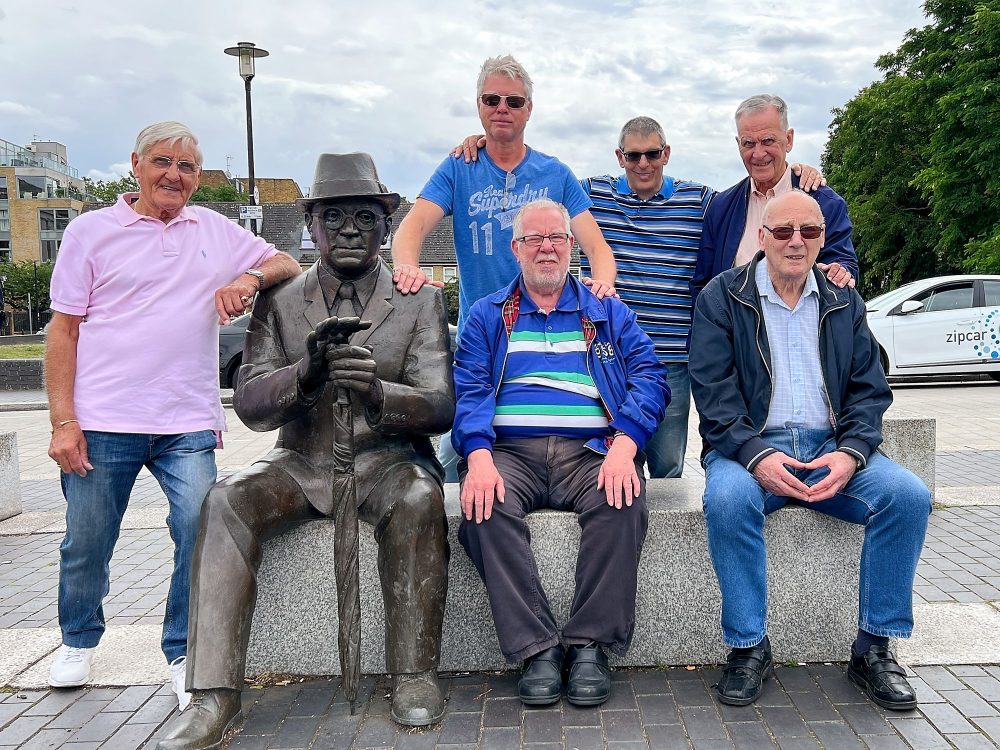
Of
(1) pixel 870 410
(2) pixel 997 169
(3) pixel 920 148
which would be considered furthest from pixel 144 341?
(3) pixel 920 148

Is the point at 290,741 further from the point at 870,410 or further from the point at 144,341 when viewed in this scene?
the point at 870,410

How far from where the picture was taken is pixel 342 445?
3.18 meters

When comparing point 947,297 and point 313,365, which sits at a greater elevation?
point 947,297

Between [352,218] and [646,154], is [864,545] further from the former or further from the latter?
[352,218]

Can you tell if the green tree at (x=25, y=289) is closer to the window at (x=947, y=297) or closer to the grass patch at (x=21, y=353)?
the grass patch at (x=21, y=353)

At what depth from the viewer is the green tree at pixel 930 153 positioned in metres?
19.5

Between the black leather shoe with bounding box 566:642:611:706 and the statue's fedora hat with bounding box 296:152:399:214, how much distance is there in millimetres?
1838

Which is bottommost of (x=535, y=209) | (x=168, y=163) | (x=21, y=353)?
(x=21, y=353)

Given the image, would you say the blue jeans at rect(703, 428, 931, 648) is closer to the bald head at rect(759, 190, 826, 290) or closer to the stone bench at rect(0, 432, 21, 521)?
the bald head at rect(759, 190, 826, 290)

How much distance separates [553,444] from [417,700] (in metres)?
1.09

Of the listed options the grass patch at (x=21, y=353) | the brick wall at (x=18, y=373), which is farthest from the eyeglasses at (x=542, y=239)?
the grass patch at (x=21, y=353)

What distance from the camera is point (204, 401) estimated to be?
337 cm

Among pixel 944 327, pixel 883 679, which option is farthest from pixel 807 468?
pixel 944 327

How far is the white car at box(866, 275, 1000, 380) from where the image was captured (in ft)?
41.3
